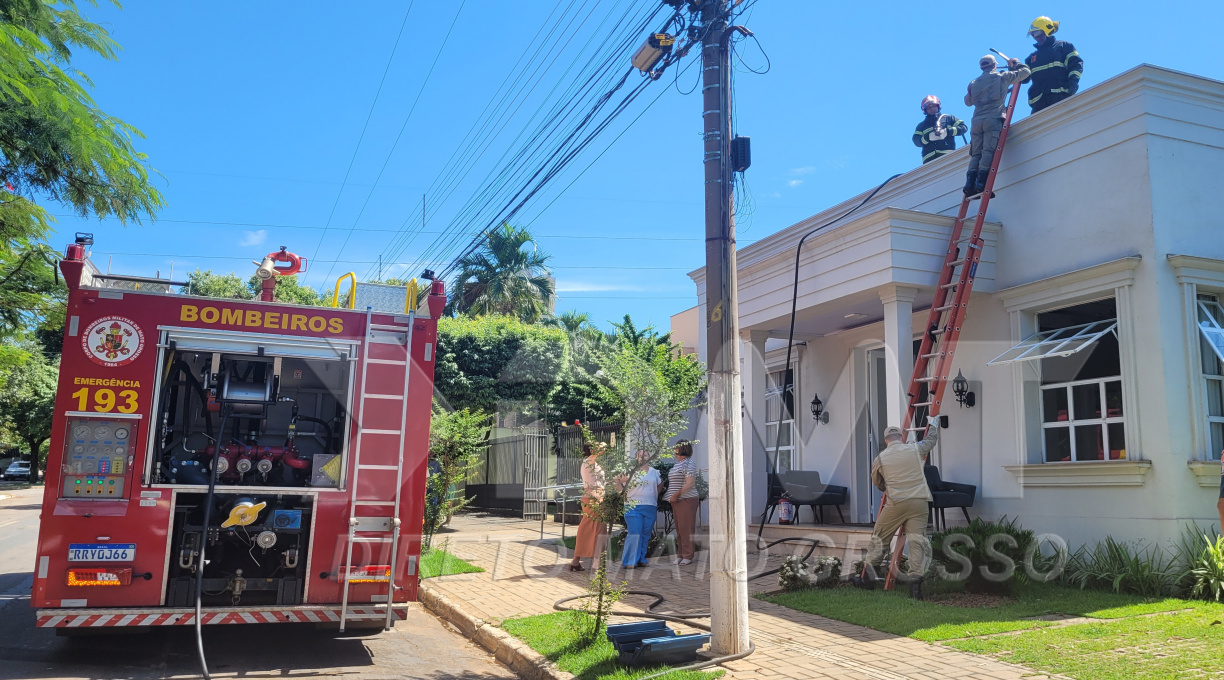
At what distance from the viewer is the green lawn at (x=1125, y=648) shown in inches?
213

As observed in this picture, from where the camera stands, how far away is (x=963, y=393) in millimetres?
10906

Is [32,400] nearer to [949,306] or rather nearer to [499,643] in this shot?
[499,643]

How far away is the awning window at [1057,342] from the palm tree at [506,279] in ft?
94.3

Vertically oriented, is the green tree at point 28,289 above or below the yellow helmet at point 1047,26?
below

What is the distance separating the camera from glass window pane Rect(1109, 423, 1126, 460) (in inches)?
359

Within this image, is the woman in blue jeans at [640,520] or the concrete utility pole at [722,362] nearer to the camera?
the concrete utility pole at [722,362]

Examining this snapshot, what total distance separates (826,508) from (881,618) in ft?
21.2

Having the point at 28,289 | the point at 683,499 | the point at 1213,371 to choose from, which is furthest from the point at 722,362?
the point at 28,289

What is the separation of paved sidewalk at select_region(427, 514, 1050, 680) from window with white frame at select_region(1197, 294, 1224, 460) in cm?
470

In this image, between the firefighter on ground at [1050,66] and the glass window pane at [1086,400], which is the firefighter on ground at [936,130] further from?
the glass window pane at [1086,400]

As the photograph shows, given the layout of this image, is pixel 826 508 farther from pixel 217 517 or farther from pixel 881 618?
pixel 217 517

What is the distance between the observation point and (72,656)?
648cm

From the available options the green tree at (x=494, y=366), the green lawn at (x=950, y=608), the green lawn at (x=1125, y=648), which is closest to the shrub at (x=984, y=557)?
the green lawn at (x=950, y=608)

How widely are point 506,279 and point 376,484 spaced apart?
103 ft
